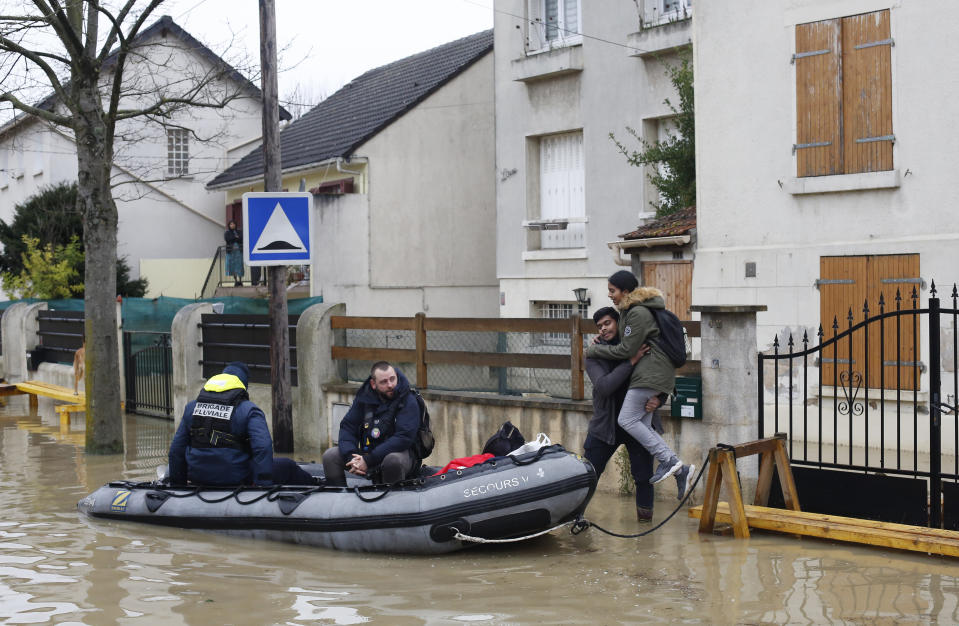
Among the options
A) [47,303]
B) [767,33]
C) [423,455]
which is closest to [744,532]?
[423,455]

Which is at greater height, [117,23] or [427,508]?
[117,23]

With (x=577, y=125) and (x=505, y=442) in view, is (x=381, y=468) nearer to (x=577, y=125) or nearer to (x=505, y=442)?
(x=505, y=442)

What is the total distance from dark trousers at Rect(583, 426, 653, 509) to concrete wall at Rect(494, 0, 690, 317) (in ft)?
32.3

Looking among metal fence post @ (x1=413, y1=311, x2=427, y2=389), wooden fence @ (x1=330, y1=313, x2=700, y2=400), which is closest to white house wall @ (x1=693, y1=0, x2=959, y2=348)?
wooden fence @ (x1=330, y1=313, x2=700, y2=400)

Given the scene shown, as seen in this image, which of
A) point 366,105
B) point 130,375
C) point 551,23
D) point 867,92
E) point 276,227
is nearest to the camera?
point 276,227

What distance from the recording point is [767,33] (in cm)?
1303

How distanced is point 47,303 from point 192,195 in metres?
10.2

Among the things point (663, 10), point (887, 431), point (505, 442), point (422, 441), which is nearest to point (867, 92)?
point (887, 431)

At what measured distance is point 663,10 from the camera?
1798cm

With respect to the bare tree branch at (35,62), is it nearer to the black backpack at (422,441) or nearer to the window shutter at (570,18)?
the black backpack at (422,441)

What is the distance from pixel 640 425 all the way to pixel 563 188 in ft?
38.2

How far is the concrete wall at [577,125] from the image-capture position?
18188mm

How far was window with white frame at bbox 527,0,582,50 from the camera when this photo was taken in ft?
63.6

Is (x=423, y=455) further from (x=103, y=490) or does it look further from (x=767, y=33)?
(x=767, y=33)
